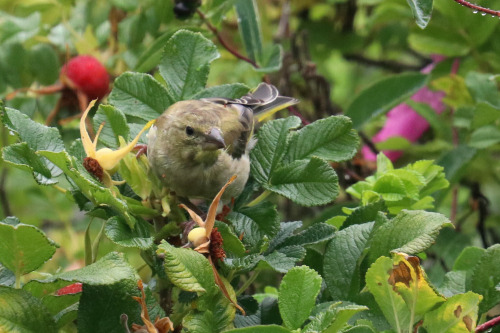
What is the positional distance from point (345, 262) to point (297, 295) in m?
0.13

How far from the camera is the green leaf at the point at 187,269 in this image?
76 cm

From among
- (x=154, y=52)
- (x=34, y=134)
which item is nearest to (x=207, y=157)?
(x=154, y=52)

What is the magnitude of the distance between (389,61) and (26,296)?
1.97m

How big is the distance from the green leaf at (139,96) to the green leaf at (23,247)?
1.16 ft

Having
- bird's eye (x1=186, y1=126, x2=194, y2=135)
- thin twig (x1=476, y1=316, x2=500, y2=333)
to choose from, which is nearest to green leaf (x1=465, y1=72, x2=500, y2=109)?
bird's eye (x1=186, y1=126, x2=194, y2=135)

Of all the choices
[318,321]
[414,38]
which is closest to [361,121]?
[414,38]

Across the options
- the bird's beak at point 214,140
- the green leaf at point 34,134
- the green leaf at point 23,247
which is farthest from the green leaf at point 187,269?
the bird's beak at point 214,140

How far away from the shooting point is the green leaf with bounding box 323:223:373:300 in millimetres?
892

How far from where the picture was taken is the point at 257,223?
0.94 metres

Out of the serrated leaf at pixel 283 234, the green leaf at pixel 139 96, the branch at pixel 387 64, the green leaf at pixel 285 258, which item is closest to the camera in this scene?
the green leaf at pixel 285 258

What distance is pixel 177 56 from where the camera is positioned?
3.68 feet

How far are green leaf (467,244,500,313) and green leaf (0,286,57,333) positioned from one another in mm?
512

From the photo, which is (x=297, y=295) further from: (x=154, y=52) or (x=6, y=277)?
(x=154, y=52)

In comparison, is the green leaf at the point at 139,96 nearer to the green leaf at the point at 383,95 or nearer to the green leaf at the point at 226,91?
the green leaf at the point at 226,91
